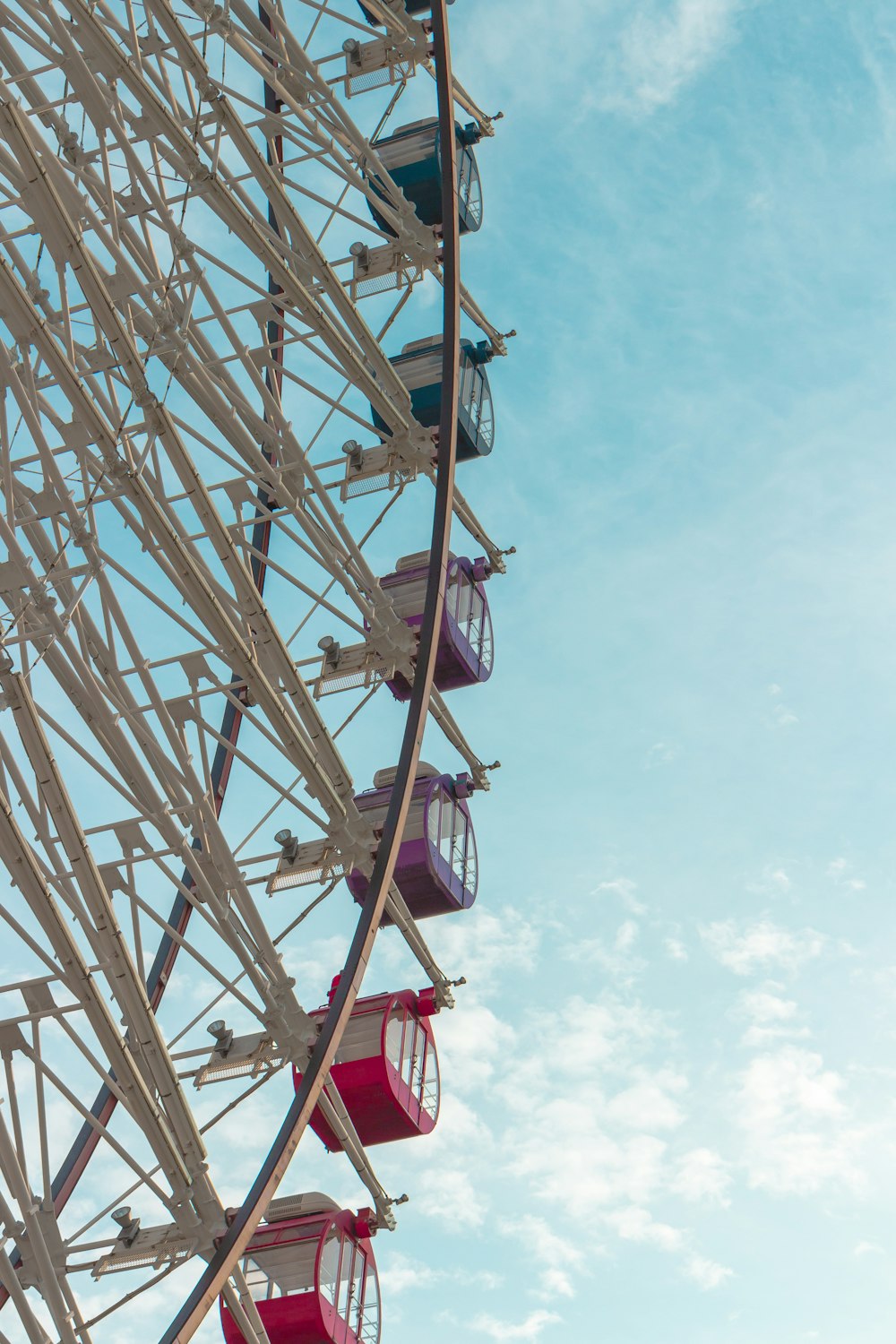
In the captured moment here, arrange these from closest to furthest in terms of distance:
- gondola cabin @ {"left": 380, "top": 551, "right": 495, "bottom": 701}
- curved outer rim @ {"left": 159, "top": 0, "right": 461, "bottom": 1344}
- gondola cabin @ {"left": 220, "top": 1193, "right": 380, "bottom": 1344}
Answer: curved outer rim @ {"left": 159, "top": 0, "right": 461, "bottom": 1344} < gondola cabin @ {"left": 220, "top": 1193, "right": 380, "bottom": 1344} < gondola cabin @ {"left": 380, "top": 551, "right": 495, "bottom": 701}

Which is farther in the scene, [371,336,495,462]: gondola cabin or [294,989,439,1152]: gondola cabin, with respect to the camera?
[371,336,495,462]: gondola cabin

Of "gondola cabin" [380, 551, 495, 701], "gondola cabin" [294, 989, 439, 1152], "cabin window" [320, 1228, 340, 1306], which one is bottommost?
"cabin window" [320, 1228, 340, 1306]

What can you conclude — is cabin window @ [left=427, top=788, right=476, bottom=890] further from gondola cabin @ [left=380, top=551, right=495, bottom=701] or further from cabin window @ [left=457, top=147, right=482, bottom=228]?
cabin window @ [left=457, top=147, right=482, bottom=228]

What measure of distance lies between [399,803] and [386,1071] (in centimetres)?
249

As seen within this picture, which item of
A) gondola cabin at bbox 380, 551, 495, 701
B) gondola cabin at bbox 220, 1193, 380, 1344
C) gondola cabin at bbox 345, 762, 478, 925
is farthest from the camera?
gondola cabin at bbox 380, 551, 495, 701

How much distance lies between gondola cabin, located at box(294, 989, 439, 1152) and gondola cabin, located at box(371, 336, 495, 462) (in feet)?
18.8

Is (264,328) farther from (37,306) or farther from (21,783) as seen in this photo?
(21,783)

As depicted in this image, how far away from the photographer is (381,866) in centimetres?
1502

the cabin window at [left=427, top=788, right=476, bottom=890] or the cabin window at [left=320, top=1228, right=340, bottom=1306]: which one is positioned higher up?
the cabin window at [left=427, top=788, right=476, bottom=890]

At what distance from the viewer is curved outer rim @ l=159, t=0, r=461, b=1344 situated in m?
12.7

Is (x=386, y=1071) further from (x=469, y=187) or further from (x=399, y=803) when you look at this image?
(x=469, y=187)

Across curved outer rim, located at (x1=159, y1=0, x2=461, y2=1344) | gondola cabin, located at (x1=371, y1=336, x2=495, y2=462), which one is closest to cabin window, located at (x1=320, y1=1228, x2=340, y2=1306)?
curved outer rim, located at (x1=159, y1=0, x2=461, y2=1344)

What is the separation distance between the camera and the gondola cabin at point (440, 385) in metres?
18.9

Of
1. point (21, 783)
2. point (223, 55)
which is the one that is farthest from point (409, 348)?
point (21, 783)
